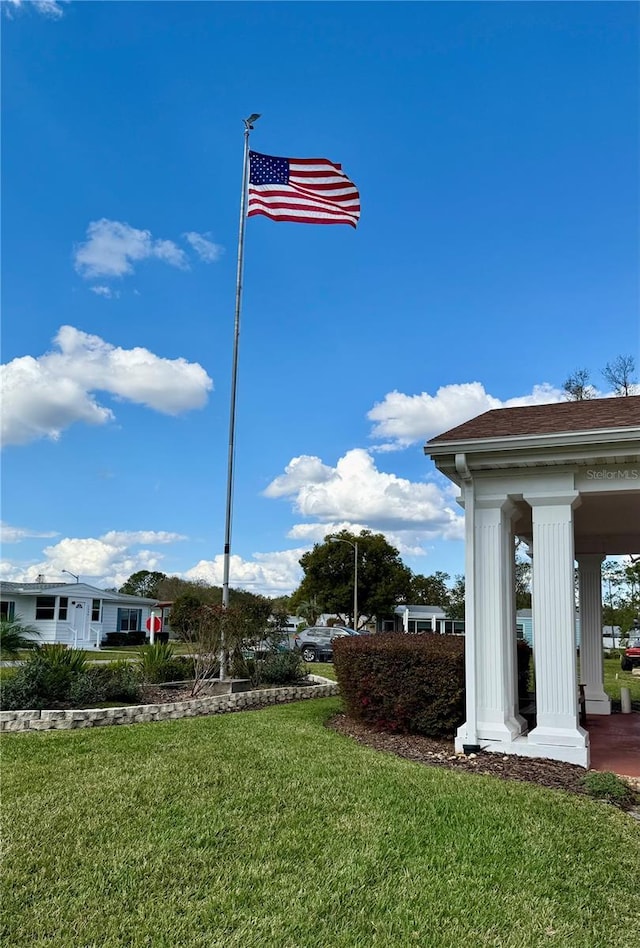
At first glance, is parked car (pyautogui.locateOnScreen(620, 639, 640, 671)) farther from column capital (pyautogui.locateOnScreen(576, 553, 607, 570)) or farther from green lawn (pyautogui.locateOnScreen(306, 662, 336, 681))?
column capital (pyautogui.locateOnScreen(576, 553, 607, 570))

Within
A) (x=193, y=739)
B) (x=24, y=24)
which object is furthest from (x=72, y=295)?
(x=193, y=739)

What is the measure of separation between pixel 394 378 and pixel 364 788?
42.3ft

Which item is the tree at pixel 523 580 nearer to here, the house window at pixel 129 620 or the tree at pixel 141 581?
the house window at pixel 129 620

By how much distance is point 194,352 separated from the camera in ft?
50.0

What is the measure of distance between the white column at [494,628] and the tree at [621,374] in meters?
23.4

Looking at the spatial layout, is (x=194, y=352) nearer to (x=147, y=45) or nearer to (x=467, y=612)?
(x=147, y=45)

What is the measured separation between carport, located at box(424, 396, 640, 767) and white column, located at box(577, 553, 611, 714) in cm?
425

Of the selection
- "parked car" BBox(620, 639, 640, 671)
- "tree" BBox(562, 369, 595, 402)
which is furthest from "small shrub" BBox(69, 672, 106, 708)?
"tree" BBox(562, 369, 595, 402)

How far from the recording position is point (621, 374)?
28.2 meters

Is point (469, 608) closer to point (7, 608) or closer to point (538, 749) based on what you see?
point (538, 749)

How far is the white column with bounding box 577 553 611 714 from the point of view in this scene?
10984 millimetres

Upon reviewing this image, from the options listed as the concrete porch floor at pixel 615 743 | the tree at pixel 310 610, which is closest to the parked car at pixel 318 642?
the concrete porch floor at pixel 615 743

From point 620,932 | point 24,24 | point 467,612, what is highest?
point 24,24

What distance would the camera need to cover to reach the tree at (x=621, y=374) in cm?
2789
